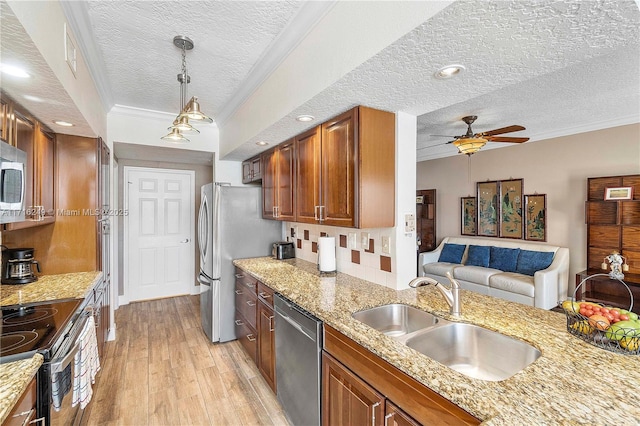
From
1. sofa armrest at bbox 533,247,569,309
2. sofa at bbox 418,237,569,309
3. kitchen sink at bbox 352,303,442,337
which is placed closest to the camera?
kitchen sink at bbox 352,303,442,337

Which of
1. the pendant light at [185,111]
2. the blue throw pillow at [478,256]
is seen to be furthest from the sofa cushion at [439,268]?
the pendant light at [185,111]

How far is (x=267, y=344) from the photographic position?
2.45 metres

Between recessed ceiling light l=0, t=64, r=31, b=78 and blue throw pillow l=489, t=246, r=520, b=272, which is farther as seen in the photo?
blue throw pillow l=489, t=246, r=520, b=272

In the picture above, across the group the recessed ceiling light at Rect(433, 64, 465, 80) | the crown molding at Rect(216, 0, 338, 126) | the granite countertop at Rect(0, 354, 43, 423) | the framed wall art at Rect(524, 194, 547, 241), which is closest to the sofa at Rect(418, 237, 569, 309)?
the framed wall art at Rect(524, 194, 547, 241)

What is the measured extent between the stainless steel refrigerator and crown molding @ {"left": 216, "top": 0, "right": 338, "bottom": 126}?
3.41ft

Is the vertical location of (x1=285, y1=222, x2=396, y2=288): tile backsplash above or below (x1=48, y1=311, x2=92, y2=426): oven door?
above

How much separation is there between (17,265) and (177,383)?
61.9 inches

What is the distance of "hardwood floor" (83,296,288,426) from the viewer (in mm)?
2166

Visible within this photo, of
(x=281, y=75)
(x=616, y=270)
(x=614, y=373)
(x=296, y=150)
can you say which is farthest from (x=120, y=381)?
(x=616, y=270)

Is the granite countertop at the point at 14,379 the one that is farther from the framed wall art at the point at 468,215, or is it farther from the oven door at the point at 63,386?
the framed wall art at the point at 468,215

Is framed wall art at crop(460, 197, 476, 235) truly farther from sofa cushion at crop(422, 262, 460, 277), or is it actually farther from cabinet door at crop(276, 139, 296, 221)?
cabinet door at crop(276, 139, 296, 221)

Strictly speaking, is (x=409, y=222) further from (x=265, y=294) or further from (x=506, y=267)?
(x=506, y=267)

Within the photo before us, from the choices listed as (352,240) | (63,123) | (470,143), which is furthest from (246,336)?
(470,143)

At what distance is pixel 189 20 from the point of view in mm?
1788
